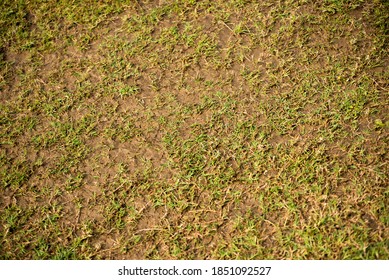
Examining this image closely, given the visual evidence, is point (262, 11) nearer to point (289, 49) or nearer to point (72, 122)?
point (289, 49)

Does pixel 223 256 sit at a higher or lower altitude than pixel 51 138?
lower

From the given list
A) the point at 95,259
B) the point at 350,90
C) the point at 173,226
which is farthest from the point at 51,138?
the point at 350,90

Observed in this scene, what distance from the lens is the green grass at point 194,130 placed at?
2.40 metres

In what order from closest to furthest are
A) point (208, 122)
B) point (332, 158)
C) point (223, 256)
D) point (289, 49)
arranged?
point (223, 256)
point (332, 158)
point (208, 122)
point (289, 49)

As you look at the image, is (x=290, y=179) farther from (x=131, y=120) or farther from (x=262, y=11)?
(x=262, y=11)

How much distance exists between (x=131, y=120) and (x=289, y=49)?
4.58ft

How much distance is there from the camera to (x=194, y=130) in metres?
2.71

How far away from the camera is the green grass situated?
2.40 metres

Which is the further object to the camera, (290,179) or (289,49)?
(289,49)

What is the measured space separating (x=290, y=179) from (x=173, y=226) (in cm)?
85

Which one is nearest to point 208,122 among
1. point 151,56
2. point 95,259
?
point 151,56

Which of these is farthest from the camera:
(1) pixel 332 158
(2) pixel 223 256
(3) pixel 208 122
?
(3) pixel 208 122

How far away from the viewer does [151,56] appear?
119 inches
